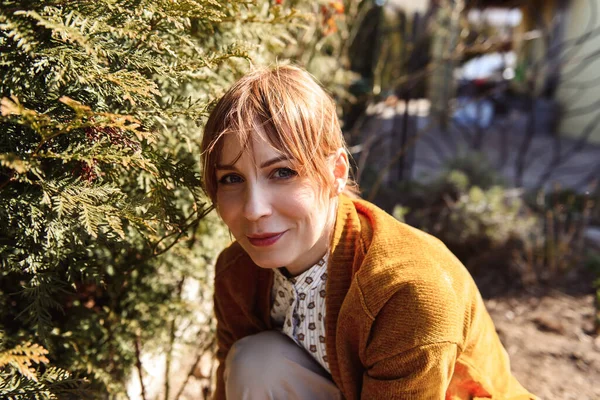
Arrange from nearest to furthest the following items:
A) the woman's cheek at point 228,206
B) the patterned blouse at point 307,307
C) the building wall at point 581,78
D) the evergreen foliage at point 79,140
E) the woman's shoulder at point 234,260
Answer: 1. the evergreen foliage at point 79,140
2. the woman's cheek at point 228,206
3. the patterned blouse at point 307,307
4. the woman's shoulder at point 234,260
5. the building wall at point 581,78

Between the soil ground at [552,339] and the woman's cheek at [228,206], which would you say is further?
the soil ground at [552,339]

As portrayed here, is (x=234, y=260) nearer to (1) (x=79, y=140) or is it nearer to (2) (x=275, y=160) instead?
(2) (x=275, y=160)

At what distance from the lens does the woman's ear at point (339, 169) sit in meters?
1.61

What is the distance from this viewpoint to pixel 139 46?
1355 millimetres

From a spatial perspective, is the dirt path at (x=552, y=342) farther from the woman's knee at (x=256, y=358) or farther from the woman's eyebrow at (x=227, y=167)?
the woman's eyebrow at (x=227, y=167)

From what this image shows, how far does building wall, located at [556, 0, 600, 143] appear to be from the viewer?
772 cm

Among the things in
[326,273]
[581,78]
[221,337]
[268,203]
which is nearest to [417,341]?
[326,273]

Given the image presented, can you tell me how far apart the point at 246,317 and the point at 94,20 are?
1088 millimetres

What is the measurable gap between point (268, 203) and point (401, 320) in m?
0.44

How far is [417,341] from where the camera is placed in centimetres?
139

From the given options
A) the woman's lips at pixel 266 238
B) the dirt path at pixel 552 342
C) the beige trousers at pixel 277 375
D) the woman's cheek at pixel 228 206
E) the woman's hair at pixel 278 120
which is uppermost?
the woman's hair at pixel 278 120

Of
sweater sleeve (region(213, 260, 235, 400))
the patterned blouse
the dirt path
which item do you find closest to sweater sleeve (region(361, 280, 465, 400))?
the patterned blouse

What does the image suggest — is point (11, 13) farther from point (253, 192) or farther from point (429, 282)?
point (429, 282)

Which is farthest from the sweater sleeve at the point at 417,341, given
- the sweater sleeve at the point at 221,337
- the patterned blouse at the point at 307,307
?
the sweater sleeve at the point at 221,337
